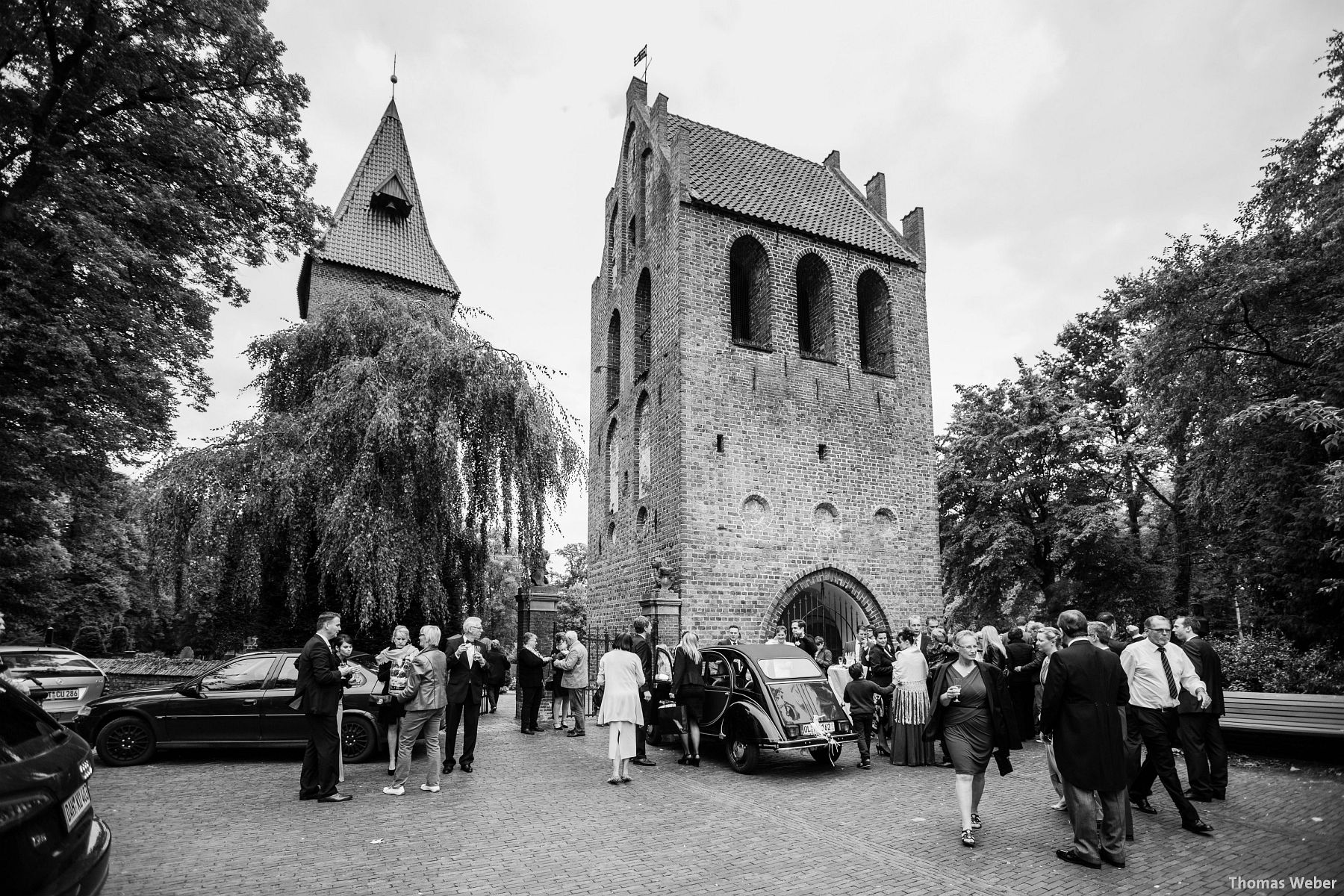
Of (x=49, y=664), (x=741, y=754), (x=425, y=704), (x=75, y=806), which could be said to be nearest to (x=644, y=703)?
(x=741, y=754)

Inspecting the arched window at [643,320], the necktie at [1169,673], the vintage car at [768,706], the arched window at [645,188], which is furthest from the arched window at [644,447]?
the necktie at [1169,673]

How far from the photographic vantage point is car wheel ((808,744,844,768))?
8.96 meters

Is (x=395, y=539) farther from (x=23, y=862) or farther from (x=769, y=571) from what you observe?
(x=23, y=862)

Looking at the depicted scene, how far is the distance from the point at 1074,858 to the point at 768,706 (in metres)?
3.82

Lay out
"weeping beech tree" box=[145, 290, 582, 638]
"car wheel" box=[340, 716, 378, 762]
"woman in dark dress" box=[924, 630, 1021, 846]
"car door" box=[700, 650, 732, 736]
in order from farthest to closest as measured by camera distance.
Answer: "weeping beech tree" box=[145, 290, 582, 638] → "car door" box=[700, 650, 732, 736] → "car wheel" box=[340, 716, 378, 762] → "woman in dark dress" box=[924, 630, 1021, 846]

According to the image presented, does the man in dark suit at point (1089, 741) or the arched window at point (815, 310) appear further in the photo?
the arched window at point (815, 310)

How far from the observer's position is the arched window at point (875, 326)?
1919 centimetres

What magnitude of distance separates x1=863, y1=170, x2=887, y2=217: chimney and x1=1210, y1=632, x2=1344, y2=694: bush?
1397cm

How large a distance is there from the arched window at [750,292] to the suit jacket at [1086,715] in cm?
1240

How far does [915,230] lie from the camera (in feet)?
67.6

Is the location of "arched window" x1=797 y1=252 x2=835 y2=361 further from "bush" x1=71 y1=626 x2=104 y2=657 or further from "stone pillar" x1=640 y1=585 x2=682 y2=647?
"bush" x1=71 y1=626 x2=104 y2=657

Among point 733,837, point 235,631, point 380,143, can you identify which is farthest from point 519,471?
point 380,143

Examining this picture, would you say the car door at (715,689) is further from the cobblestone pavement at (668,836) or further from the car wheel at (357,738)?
the car wheel at (357,738)

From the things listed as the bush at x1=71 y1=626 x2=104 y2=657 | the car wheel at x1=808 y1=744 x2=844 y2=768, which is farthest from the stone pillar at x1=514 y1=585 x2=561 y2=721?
the bush at x1=71 y1=626 x2=104 y2=657
